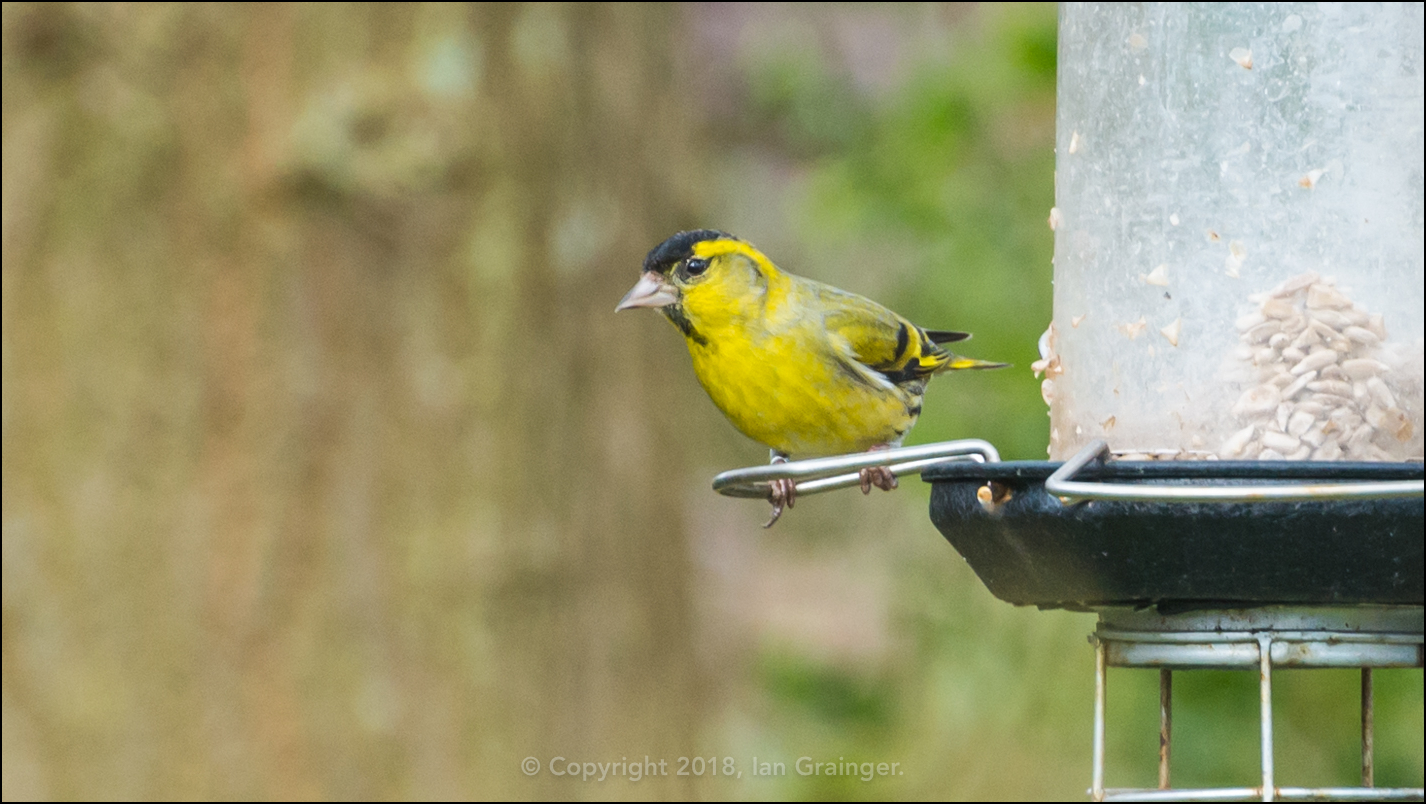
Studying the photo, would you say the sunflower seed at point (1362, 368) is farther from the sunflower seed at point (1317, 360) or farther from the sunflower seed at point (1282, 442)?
the sunflower seed at point (1282, 442)

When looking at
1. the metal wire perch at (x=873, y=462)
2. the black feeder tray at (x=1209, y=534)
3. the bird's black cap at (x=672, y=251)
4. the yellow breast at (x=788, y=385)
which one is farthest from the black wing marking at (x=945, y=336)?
the black feeder tray at (x=1209, y=534)

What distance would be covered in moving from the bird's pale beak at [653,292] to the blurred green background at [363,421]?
1.40 ft

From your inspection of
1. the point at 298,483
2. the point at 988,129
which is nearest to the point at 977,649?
the point at 988,129

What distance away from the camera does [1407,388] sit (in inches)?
106

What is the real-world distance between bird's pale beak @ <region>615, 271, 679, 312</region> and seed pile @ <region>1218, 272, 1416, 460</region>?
6.12 ft

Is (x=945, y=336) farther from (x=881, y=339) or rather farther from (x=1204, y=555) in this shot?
(x=1204, y=555)

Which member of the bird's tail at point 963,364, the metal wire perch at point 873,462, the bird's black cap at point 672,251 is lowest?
the metal wire perch at point 873,462

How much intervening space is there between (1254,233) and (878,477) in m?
0.88

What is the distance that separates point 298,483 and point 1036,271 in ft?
8.18

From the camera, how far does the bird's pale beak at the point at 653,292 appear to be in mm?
4359

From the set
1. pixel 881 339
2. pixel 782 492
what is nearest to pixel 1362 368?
pixel 782 492

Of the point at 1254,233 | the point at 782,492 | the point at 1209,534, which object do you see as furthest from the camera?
the point at 782,492

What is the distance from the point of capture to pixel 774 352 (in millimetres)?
4488

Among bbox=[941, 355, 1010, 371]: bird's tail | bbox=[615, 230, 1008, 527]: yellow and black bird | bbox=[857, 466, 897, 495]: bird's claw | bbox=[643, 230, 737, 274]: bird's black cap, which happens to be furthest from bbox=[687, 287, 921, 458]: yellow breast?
bbox=[857, 466, 897, 495]: bird's claw
